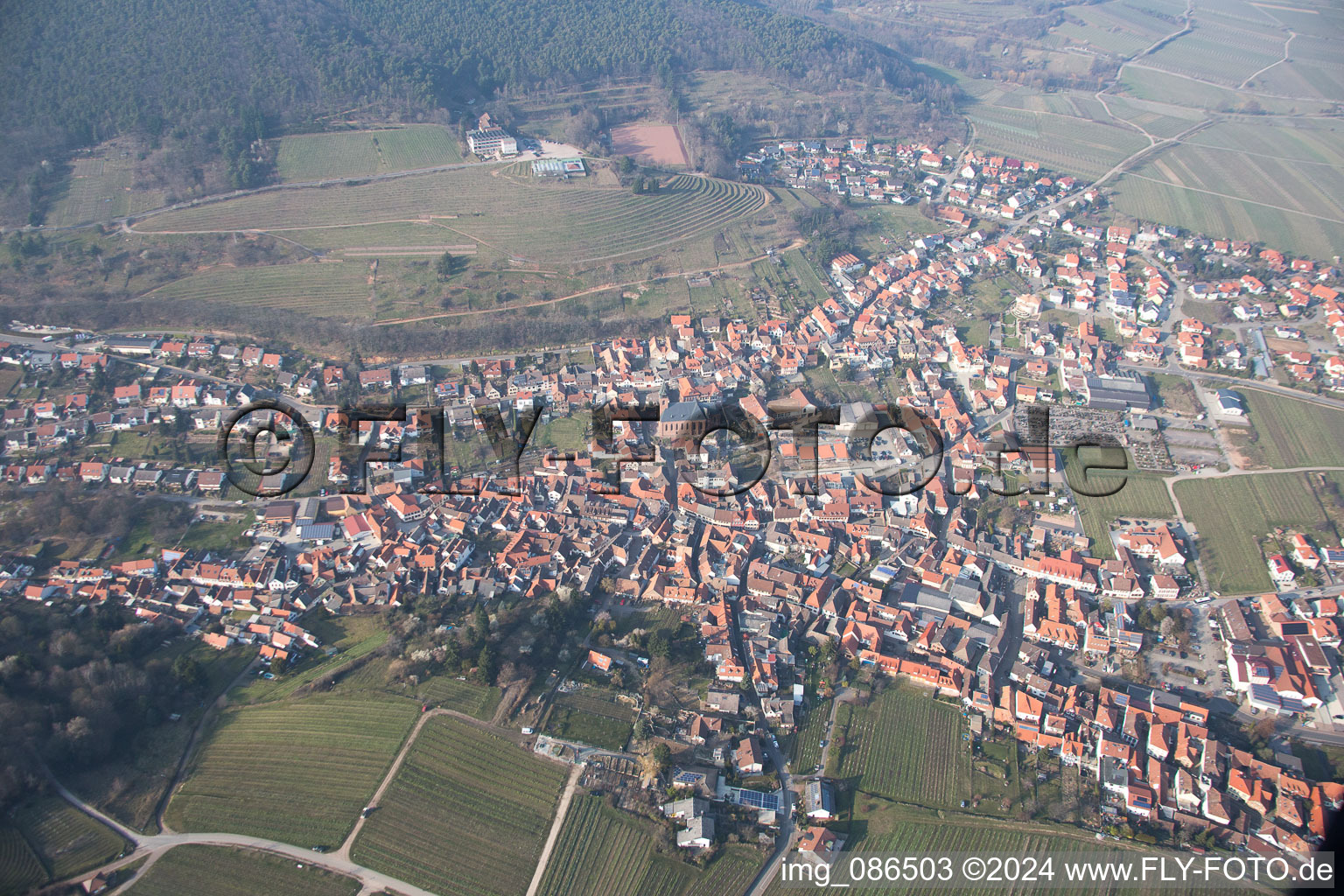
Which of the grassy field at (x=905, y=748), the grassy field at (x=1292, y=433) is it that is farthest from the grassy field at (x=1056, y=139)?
Answer: the grassy field at (x=905, y=748)

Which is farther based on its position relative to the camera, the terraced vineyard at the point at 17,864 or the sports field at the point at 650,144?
the sports field at the point at 650,144

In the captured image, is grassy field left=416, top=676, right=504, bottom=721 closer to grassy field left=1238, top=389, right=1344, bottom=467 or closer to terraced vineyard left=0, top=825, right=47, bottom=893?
terraced vineyard left=0, top=825, right=47, bottom=893

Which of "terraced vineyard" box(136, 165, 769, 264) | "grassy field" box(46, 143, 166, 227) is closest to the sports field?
"terraced vineyard" box(136, 165, 769, 264)

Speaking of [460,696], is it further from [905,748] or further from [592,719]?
[905,748]

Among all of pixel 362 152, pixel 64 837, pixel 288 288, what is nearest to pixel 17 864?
pixel 64 837

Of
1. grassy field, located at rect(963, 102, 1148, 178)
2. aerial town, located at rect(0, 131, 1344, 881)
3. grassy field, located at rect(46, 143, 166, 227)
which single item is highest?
grassy field, located at rect(963, 102, 1148, 178)

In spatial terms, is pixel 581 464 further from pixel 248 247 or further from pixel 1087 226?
pixel 1087 226

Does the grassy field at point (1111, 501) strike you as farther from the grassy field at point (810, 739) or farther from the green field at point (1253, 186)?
the green field at point (1253, 186)
